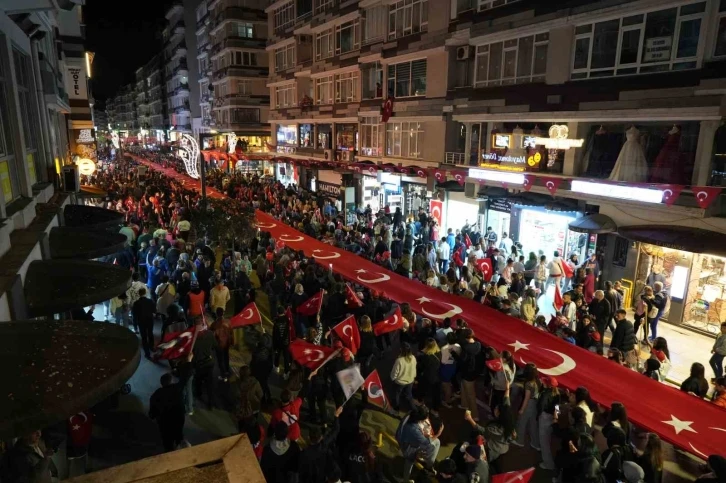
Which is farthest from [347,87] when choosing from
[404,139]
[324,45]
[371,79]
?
[404,139]

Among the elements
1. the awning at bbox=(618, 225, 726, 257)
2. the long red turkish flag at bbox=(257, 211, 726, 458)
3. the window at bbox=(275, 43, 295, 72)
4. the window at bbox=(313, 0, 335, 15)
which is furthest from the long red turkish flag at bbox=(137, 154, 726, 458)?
the window at bbox=(275, 43, 295, 72)

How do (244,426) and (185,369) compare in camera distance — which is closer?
(244,426)

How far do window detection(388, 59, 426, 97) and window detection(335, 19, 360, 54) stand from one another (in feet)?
16.2

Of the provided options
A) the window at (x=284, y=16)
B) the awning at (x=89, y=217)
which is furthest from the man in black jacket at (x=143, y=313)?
the window at (x=284, y=16)

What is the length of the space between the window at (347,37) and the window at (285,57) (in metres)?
7.77

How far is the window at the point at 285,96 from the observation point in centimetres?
4105

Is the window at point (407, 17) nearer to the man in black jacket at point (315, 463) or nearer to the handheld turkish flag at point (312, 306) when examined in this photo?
the handheld turkish flag at point (312, 306)

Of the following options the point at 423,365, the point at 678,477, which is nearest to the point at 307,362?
the point at 423,365

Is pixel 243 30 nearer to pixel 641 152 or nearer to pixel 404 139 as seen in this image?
pixel 404 139

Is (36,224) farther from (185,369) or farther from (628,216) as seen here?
(628,216)

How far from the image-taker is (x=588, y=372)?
27.4ft

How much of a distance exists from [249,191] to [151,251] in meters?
15.9

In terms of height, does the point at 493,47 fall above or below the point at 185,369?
above

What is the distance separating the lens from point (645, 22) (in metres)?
14.8
